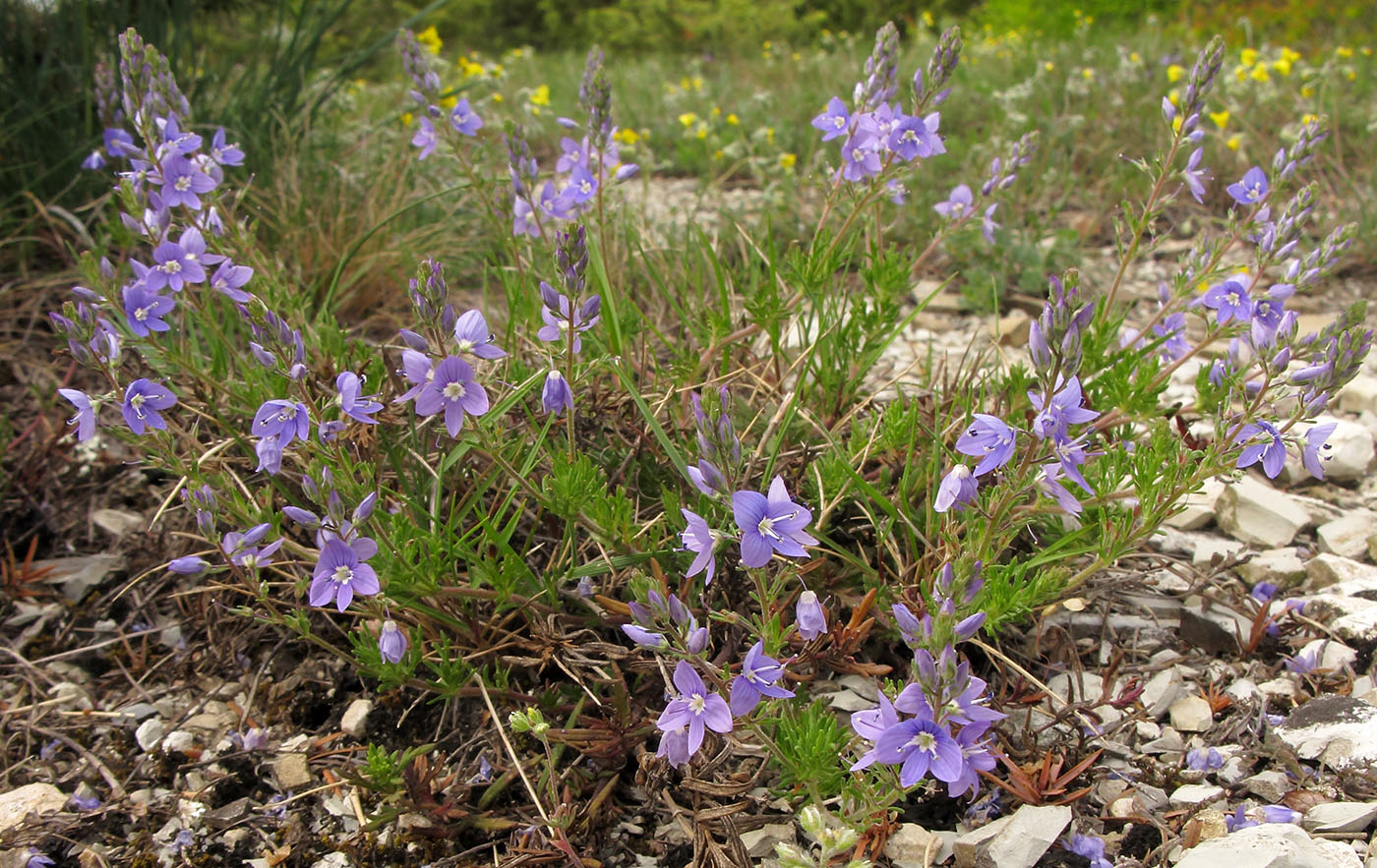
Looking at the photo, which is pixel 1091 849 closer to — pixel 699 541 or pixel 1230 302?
pixel 699 541

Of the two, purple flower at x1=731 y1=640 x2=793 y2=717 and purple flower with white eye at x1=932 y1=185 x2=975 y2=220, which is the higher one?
purple flower with white eye at x1=932 y1=185 x2=975 y2=220

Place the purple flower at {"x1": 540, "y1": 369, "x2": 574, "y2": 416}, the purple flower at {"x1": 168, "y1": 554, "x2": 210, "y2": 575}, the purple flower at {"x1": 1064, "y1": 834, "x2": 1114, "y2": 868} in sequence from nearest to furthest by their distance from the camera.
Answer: the purple flower at {"x1": 1064, "y1": 834, "x2": 1114, "y2": 868} → the purple flower at {"x1": 540, "y1": 369, "x2": 574, "y2": 416} → the purple flower at {"x1": 168, "y1": 554, "x2": 210, "y2": 575}

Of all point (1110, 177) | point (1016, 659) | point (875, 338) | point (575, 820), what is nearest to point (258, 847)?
point (575, 820)


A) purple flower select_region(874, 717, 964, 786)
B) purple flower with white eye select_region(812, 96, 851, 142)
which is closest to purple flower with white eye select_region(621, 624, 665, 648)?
purple flower select_region(874, 717, 964, 786)

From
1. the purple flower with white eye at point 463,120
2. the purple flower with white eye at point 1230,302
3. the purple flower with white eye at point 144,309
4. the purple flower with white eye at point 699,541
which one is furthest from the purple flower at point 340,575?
the purple flower with white eye at point 1230,302

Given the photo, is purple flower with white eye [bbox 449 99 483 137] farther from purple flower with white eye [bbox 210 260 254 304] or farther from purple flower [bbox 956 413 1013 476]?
purple flower [bbox 956 413 1013 476]

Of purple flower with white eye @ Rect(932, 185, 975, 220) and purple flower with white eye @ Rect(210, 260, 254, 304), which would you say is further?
purple flower with white eye @ Rect(932, 185, 975, 220)

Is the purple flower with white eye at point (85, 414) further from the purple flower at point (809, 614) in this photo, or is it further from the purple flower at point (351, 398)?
the purple flower at point (809, 614)

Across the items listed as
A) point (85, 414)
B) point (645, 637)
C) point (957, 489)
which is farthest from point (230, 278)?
point (957, 489)
